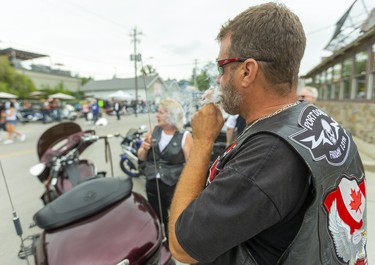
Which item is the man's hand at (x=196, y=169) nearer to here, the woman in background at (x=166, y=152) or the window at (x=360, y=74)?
the woman in background at (x=166, y=152)

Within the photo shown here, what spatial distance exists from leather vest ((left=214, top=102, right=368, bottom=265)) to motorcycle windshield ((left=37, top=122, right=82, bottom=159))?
2643 millimetres

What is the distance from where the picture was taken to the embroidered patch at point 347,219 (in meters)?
0.79

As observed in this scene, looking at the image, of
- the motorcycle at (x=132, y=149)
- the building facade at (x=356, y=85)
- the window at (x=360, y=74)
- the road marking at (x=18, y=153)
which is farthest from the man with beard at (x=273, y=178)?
the road marking at (x=18, y=153)

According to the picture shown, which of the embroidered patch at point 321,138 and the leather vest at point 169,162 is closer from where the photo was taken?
the embroidered patch at point 321,138

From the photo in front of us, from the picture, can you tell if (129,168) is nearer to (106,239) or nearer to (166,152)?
(166,152)

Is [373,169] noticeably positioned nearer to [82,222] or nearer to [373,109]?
[373,109]

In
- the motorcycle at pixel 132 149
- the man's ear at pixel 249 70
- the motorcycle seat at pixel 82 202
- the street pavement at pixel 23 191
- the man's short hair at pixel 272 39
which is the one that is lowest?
the street pavement at pixel 23 191

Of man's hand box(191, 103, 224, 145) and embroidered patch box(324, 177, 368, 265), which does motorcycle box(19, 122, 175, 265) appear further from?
embroidered patch box(324, 177, 368, 265)

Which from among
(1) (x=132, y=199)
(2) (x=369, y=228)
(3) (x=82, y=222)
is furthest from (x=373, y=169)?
(3) (x=82, y=222)

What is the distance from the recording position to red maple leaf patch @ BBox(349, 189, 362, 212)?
0.86m

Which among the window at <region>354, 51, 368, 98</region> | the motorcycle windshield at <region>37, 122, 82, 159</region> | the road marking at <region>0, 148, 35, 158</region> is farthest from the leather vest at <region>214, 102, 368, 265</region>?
the road marking at <region>0, 148, 35, 158</region>

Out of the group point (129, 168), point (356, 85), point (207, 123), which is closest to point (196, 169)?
point (207, 123)

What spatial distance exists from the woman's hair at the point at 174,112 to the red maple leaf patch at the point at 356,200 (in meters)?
2.18

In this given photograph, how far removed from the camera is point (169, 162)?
2.84m
